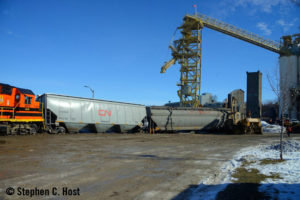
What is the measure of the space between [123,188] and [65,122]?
54.3 ft

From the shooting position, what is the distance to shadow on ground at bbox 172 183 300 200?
4969 mm

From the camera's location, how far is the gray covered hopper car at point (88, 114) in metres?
20.4

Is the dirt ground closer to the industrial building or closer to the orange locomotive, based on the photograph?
the orange locomotive

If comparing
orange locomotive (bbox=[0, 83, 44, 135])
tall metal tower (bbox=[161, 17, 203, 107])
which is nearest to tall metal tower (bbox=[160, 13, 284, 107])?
tall metal tower (bbox=[161, 17, 203, 107])

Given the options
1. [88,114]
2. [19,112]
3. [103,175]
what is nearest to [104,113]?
[88,114]

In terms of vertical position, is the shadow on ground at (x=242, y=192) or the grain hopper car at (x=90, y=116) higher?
the grain hopper car at (x=90, y=116)

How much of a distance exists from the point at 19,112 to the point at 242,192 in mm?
18227

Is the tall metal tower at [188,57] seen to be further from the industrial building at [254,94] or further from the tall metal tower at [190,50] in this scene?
the industrial building at [254,94]

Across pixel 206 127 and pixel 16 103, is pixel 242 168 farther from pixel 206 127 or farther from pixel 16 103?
pixel 206 127

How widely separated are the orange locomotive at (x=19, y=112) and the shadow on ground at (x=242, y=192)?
1660cm

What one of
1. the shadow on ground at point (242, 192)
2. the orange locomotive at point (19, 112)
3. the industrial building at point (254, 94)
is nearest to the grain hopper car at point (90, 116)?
the orange locomotive at point (19, 112)

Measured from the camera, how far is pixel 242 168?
315 inches

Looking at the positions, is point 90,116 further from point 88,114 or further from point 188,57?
point 188,57

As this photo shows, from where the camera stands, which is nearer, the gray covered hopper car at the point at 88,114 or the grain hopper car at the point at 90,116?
the grain hopper car at the point at 90,116
